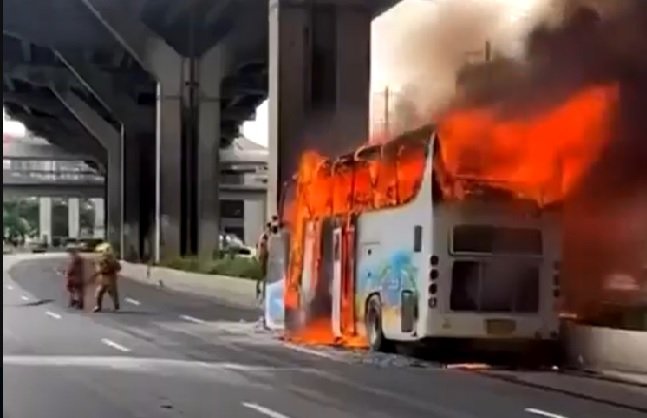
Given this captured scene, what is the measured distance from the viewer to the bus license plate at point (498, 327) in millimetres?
20125

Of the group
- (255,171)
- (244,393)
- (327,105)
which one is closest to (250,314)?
(327,105)

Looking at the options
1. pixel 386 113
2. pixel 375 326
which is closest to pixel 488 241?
pixel 375 326

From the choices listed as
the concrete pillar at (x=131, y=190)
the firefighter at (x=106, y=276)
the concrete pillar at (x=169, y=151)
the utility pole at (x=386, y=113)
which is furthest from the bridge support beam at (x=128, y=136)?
the utility pole at (x=386, y=113)

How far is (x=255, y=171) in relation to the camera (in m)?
134

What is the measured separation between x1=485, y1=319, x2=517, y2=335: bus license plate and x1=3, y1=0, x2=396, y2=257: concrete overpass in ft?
40.5

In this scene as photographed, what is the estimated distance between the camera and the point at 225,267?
47906 millimetres

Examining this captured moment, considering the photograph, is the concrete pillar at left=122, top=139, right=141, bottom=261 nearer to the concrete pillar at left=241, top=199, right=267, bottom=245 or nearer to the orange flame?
the concrete pillar at left=241, top=199, right=267, bottom=245

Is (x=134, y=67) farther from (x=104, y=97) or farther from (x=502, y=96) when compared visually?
(x=502, y=96)

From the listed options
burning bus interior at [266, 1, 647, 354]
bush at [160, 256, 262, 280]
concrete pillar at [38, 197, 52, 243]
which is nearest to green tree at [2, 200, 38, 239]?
concrete pillar at [38, 197, 52, 243]

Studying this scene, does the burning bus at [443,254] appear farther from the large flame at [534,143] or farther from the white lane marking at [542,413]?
the white lane marking at [542,413]

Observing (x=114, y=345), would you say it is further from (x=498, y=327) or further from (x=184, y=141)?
(x=184, y=141)

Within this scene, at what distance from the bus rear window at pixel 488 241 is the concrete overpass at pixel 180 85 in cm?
1198

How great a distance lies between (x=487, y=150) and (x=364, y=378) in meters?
5.27

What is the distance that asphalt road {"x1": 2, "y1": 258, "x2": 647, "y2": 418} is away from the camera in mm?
14078
